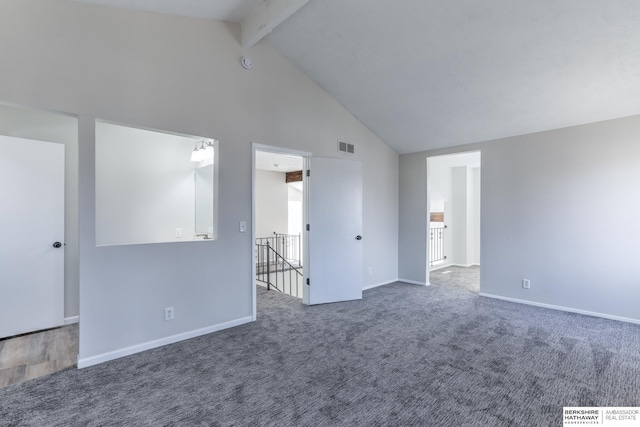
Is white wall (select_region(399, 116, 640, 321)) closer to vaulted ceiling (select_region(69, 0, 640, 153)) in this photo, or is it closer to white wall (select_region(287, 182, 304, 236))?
vaulted ceiling (select_region(69, 0, 640, 153))

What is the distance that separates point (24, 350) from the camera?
114 inches

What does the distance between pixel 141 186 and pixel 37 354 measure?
2.22m

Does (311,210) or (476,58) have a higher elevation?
(476,58)

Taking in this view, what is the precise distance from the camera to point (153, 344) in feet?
9.64

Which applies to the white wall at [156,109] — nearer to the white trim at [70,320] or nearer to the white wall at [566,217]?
the white trim at [70,320]

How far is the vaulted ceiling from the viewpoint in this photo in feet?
8.89

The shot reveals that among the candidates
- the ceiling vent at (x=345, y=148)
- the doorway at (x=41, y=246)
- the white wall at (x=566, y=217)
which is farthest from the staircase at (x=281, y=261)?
the white wall at (x=566, y=217)

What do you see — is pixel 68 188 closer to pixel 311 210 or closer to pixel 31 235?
pixel 31 235

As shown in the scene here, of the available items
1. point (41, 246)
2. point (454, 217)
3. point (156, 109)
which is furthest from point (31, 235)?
point (454, 217)

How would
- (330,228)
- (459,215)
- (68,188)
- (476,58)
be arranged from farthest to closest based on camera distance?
(459,215), (330,228), (68,188), (476,58)

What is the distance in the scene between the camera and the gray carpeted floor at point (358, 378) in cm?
195

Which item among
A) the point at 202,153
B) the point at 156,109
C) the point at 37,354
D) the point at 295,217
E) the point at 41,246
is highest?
the point at 156,109

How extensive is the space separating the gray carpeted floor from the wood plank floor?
8.5 inches

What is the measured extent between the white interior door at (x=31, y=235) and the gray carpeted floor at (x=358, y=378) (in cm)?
136
